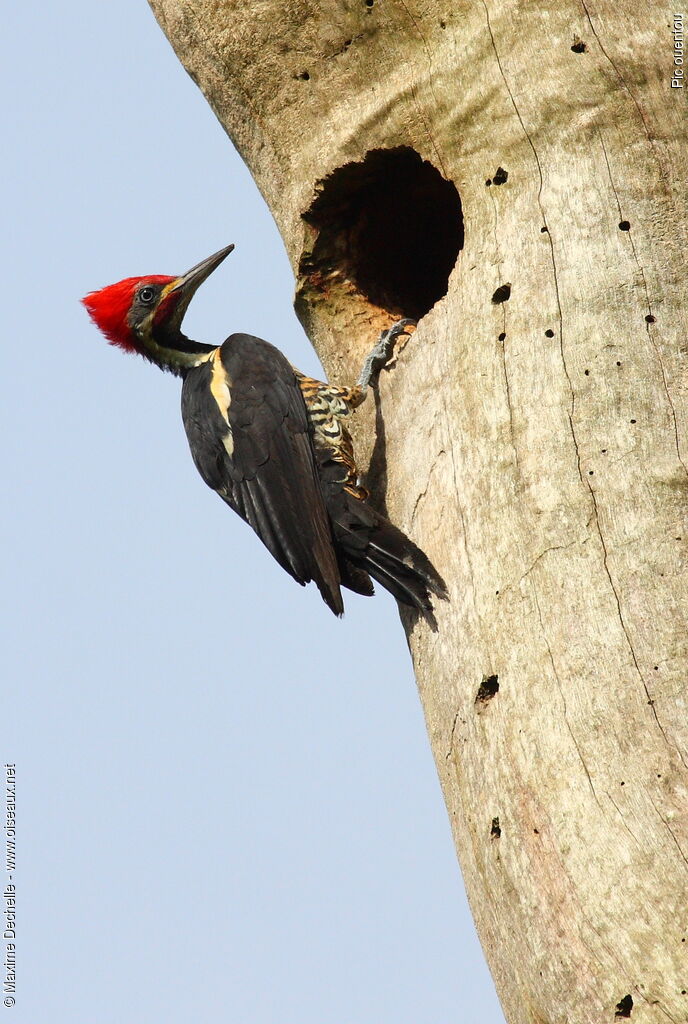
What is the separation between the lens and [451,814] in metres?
3.44

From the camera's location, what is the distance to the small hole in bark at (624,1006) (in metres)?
2.81

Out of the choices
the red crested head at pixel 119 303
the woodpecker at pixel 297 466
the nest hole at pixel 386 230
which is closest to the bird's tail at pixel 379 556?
the woodpecker at pixel 297 466

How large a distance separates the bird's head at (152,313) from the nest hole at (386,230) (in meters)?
0.92

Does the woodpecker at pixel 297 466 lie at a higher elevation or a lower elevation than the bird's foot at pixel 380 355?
Result: lower

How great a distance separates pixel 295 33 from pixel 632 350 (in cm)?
182

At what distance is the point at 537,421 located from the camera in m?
3.48

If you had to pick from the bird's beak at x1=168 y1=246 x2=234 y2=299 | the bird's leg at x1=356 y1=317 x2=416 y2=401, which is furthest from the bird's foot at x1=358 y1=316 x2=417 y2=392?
the bird's beak at x1=168 y1=246 x2=234 y2=299

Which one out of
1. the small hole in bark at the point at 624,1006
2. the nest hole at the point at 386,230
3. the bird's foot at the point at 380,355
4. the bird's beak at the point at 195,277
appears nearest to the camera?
the small hole in bark at the point at 624,1006

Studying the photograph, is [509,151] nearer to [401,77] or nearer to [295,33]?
[401,77]

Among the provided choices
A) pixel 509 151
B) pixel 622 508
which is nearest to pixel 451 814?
pixel 622 508

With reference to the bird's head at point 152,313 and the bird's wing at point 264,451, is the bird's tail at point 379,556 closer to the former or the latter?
the bird's wing at point 264,451

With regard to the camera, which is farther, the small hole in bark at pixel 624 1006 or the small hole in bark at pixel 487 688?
the small hole in bark at pixel 487 688

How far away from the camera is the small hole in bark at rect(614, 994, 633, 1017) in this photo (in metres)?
2.81

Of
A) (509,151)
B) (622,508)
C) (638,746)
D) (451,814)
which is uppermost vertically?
(509,151)
